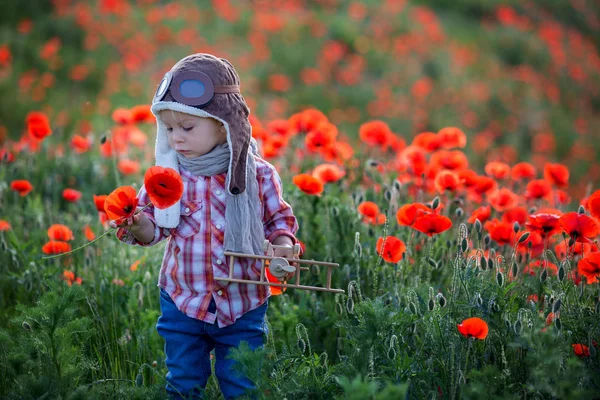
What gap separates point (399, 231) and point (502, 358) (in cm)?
103

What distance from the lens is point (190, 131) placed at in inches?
84.4

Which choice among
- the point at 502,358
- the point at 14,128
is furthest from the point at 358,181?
the point at 14,128

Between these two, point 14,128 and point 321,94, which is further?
point 321,94

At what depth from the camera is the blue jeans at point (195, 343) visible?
220 cm

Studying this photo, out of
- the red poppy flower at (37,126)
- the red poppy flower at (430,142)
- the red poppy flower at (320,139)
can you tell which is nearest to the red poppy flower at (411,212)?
the red poppy flower at (320,139)

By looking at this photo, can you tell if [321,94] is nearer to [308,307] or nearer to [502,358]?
[308,307]

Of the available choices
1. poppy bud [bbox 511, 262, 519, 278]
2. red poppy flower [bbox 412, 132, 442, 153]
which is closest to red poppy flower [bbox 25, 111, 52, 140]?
red poppy flower [bbox 412, 132, 442, 153]

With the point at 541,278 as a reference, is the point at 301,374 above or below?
below

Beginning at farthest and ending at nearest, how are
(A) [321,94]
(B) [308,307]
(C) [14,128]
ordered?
(A) [321,94] < (C) [14,128] < (B) [308,307]

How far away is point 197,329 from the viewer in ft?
Result: 7.23

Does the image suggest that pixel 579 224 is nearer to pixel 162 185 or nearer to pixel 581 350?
pixel 581 350

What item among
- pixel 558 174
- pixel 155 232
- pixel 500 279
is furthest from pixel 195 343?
pixel 558 174

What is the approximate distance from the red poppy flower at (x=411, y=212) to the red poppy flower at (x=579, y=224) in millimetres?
471

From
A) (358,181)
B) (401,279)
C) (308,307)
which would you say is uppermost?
(358,181)
